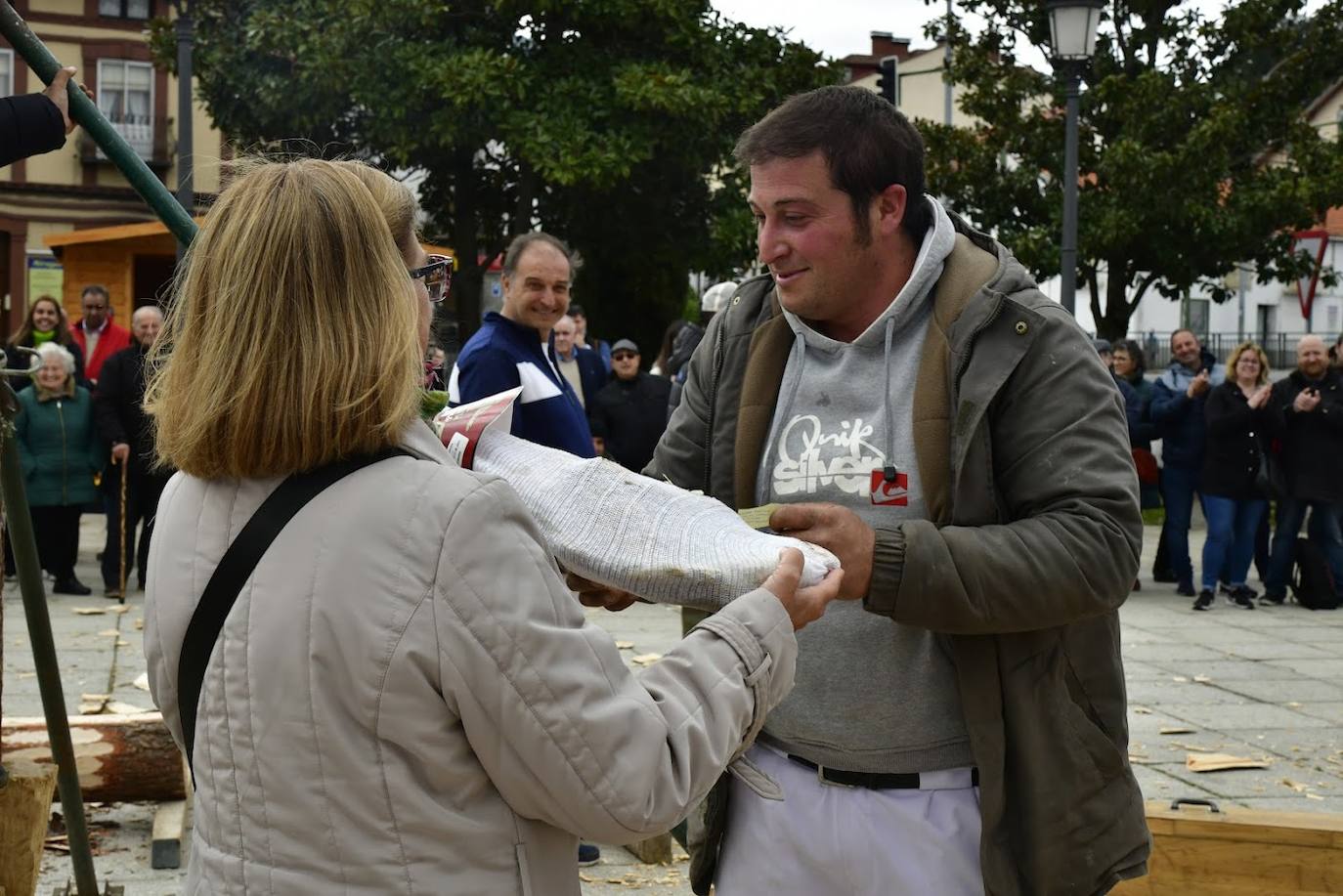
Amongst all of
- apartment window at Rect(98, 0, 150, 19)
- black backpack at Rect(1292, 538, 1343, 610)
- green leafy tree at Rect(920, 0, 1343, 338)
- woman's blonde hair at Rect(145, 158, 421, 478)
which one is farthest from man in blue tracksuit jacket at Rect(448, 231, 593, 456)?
apartment window at Rect(98, 0, 150, 19)

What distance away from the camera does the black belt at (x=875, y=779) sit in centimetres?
258

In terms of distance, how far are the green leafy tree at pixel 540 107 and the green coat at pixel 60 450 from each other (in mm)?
10252

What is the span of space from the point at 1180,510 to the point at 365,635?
11.4 meters

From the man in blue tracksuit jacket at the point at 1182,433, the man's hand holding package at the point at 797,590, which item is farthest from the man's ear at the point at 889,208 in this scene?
the man in blue tracksuit jacket at the point at 1182,433

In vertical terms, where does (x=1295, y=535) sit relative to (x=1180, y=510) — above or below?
below

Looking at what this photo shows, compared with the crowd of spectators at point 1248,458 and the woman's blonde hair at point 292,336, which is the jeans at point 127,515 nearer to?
the crowd of spectators at point 1248,458

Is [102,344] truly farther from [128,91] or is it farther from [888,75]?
[128,91]

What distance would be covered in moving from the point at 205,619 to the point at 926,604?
105cm

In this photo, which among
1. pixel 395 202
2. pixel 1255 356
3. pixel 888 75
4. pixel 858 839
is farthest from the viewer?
pixel 888 75

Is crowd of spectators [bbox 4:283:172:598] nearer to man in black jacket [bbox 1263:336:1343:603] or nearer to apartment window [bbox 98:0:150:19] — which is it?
man in black jacket [bbox 1263:336:1343:603]

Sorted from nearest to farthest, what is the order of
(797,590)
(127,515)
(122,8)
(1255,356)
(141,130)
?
1. (797,590)
2. (127,515)
3. (1255,356)
4. (141,130)
5. (122,8)

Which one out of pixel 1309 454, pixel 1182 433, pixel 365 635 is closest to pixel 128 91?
pixel 1182 433

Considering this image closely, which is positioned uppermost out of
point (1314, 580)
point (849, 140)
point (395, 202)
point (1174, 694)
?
point (849, 140)

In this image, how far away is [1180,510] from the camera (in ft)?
40.4
